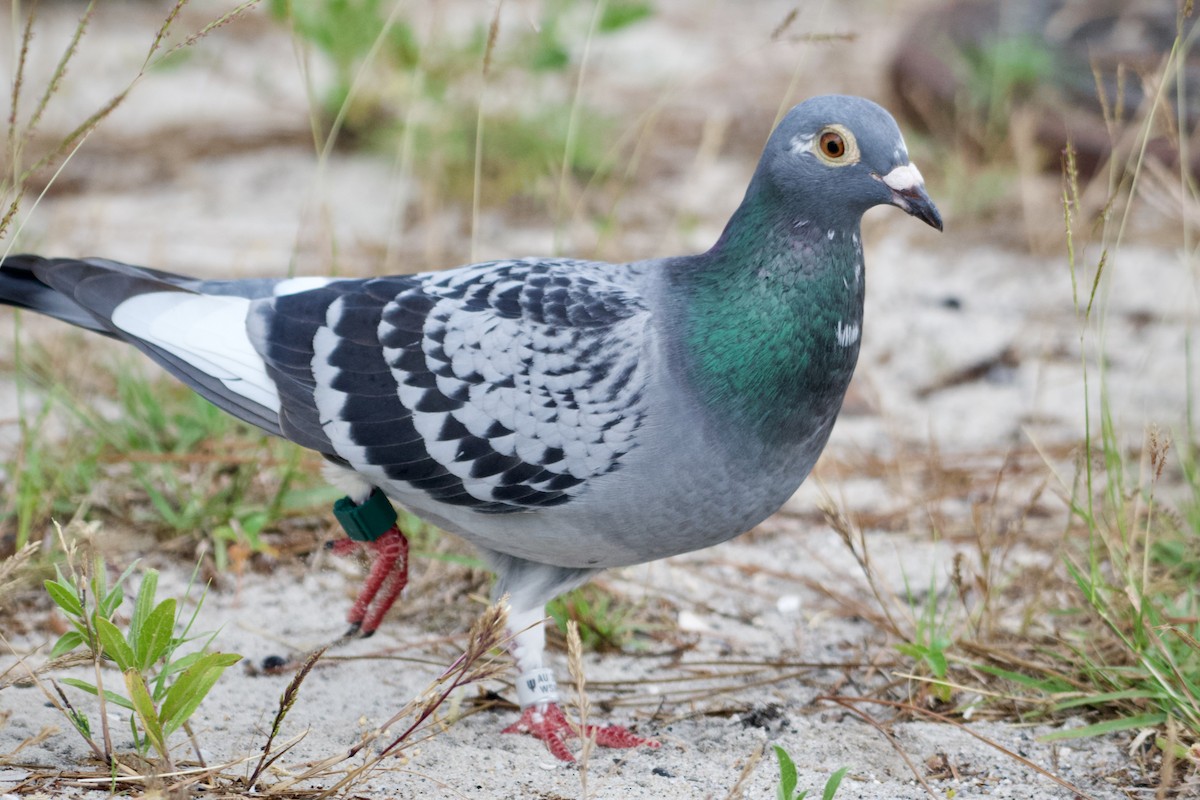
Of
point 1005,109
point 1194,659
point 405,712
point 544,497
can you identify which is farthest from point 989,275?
point 405,712

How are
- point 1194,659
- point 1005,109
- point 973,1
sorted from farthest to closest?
point 973,1 < point 1005,109 < point 1194,659

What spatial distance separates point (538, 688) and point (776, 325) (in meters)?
1.00

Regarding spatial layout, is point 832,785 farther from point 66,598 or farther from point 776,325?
point 66,598

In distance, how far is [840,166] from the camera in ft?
8.37

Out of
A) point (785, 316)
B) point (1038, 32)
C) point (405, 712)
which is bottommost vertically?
point (405, 712)

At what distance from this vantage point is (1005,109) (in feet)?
20.8

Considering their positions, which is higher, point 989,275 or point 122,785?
point 989,275

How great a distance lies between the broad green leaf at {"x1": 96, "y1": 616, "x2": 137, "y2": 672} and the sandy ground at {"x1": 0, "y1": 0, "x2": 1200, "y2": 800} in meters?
0.19

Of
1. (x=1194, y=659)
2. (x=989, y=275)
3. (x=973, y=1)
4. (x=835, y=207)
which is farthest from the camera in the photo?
(x=973, y=1)

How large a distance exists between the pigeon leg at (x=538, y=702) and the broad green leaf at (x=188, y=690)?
76 cm

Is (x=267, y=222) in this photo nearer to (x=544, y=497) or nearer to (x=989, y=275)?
(x=989, y=275)

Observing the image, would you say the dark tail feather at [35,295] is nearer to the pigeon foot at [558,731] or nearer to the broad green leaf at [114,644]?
the broad green leaf at [114,644]

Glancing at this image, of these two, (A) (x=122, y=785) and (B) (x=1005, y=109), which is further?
(B) (x=1005, y=109)

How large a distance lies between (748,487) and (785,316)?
1.20 ft
